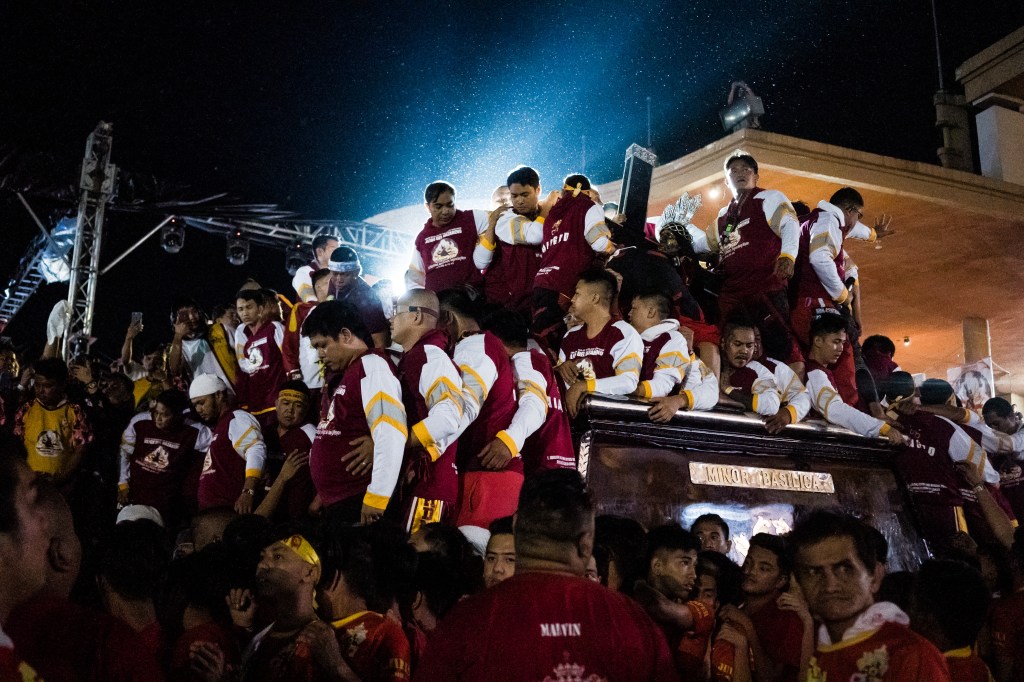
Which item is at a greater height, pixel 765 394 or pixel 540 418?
pixel 765 394

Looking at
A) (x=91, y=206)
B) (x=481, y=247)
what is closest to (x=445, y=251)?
(x=481, y=247)

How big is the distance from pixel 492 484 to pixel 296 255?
1492 cm

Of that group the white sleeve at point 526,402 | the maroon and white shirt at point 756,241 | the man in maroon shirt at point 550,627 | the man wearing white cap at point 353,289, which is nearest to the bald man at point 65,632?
the man in maroon shirt at point 550,627

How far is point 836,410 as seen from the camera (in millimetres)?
7285

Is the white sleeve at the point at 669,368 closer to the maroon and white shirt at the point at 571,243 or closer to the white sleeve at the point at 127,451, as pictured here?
the maroon and white shirt at the point at 571,243

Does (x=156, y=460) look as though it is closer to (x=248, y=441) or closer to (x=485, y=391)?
(x=248, y=441)

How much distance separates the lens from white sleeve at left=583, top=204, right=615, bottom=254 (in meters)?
7.45

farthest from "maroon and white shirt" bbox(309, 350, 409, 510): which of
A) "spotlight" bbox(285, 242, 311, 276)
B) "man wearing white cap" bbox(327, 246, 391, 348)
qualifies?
"spotlight" bbox(285, 242, 311, 276)

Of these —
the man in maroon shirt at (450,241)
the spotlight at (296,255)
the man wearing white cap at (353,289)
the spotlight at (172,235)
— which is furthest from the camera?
the spotlight at (296,255)

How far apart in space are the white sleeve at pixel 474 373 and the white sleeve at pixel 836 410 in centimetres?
317

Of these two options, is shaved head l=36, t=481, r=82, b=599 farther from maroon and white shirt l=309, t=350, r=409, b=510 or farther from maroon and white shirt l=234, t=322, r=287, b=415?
maroon and white shirt l=234, t=322, r=287, b=415

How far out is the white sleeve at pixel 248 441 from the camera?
6555 mm

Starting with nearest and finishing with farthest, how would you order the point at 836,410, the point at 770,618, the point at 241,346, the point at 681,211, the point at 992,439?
1. the point at 770,618
2. the point at 836,410
3. the point at 241,346
4. the point at 992,439
5. the point at 681,211

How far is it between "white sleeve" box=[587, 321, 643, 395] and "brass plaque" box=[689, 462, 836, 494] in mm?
891
